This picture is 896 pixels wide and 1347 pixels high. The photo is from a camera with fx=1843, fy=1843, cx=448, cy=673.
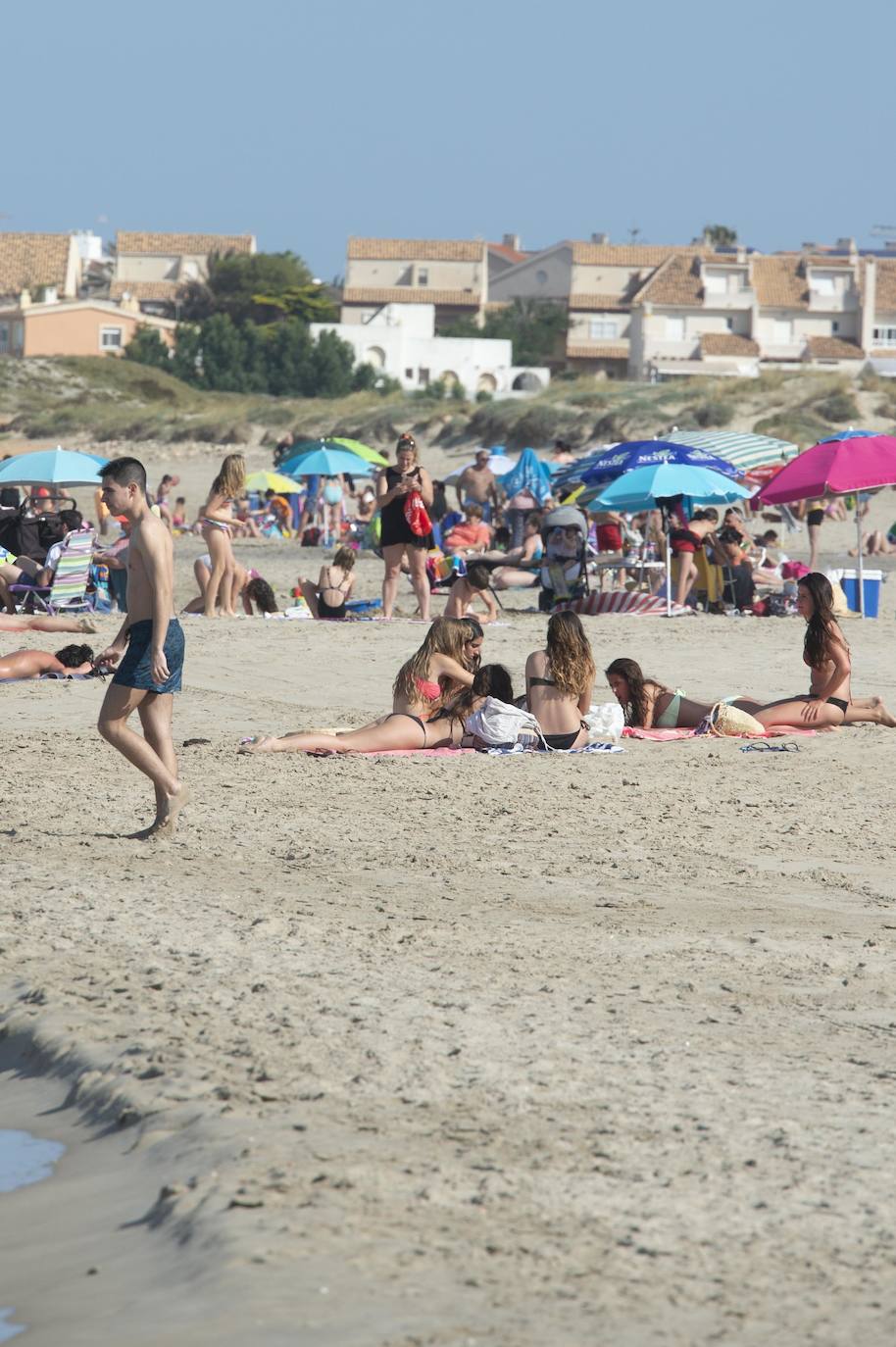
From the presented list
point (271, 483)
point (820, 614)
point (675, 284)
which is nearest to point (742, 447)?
point (271, 483)

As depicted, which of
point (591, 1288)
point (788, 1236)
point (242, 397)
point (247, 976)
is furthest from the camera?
point (242, 397)

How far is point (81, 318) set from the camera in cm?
7400

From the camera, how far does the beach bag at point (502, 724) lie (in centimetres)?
909

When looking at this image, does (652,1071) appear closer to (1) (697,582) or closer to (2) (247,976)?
(2) (247,976)

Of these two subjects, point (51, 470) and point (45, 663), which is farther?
point (51, 470)

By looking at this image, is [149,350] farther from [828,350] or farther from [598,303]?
[828,350]

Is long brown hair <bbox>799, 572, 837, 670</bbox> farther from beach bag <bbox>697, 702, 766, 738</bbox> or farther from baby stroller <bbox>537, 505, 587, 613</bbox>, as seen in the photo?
baby stroller <bbox>537, 505, 587, 613</bbox>

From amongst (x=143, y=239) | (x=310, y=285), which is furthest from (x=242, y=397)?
(x=143, y=239)

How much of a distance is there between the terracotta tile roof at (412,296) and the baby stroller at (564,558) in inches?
2908

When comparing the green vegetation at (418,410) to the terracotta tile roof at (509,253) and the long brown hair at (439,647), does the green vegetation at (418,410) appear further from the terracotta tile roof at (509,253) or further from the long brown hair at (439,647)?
the terracotta tile roof at (509,253)

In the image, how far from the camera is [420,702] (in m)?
9.19

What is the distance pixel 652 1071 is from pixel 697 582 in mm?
12258

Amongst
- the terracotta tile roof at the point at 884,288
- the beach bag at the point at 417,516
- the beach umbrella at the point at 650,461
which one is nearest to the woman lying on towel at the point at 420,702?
the beach bag at the point at 417,516

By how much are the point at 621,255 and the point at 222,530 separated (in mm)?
72445
